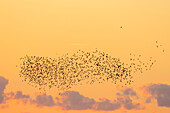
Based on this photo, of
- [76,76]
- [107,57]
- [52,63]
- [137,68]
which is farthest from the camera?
[52,63]

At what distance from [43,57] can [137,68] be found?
33859mm

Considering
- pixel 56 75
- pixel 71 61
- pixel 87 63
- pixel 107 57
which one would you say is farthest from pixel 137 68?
pixel 56 75

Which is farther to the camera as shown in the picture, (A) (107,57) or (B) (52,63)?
(B) (52,63)

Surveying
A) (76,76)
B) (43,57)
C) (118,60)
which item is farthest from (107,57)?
(43,57)

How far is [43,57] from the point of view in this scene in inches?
3105

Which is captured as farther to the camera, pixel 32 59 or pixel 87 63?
pixel 32 59

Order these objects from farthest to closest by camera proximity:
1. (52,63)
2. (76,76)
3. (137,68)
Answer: (52,63) < (76,76) < (137,68)

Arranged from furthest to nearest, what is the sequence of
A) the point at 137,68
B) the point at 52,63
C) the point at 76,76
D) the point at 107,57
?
the point at 52,63
the point at 76,76
the point at 107,57
the point at 137,68

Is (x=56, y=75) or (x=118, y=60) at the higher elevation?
(x=118, y=60)

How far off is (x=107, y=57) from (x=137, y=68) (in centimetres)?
1237

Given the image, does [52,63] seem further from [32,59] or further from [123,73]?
[123,73]

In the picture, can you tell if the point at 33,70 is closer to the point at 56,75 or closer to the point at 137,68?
the point at 56,75

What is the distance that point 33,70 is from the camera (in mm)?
79312

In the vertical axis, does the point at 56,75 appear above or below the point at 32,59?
below
